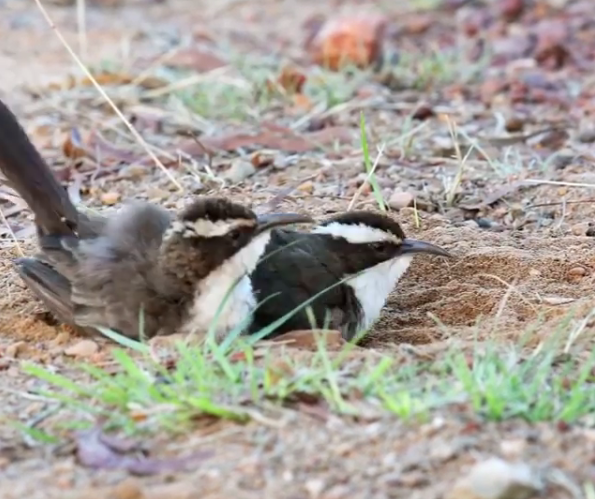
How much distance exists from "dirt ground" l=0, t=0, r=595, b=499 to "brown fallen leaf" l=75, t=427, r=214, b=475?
37mm

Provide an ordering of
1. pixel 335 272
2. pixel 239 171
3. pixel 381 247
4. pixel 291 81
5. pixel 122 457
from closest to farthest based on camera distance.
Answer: pixel 122 457 → pixel 335 272 → pixel 381 247 → pixel 239 171 → pixel 291 81

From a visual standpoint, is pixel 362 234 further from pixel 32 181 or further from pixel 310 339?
pixel 32 181

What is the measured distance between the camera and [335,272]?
198 inches

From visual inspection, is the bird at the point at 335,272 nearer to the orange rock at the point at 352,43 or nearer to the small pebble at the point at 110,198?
the small pebble at the point at 110,198

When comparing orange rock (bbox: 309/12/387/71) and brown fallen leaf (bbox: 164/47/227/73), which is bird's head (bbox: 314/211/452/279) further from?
brown fallen leaf (bbox: 164/47/227/73)

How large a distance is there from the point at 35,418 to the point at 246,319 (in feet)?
3.13

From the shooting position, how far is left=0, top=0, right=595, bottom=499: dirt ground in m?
3.23

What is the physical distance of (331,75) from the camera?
30.3 feet

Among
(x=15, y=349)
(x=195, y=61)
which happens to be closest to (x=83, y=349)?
(x=15, y=349)

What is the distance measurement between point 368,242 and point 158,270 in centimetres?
105

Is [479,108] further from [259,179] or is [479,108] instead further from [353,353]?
[353,353]

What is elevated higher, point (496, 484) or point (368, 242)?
point (496, 484)

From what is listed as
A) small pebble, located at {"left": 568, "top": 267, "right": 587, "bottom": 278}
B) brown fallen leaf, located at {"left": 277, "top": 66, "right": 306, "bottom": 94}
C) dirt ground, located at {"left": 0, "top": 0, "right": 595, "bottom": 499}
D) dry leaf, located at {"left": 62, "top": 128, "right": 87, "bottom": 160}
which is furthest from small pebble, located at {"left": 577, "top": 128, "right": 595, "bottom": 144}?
dry leaf, located at {"left": 62, "top": 128, "right": 87, "bottom": 160}

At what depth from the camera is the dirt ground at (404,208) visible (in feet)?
10.6
